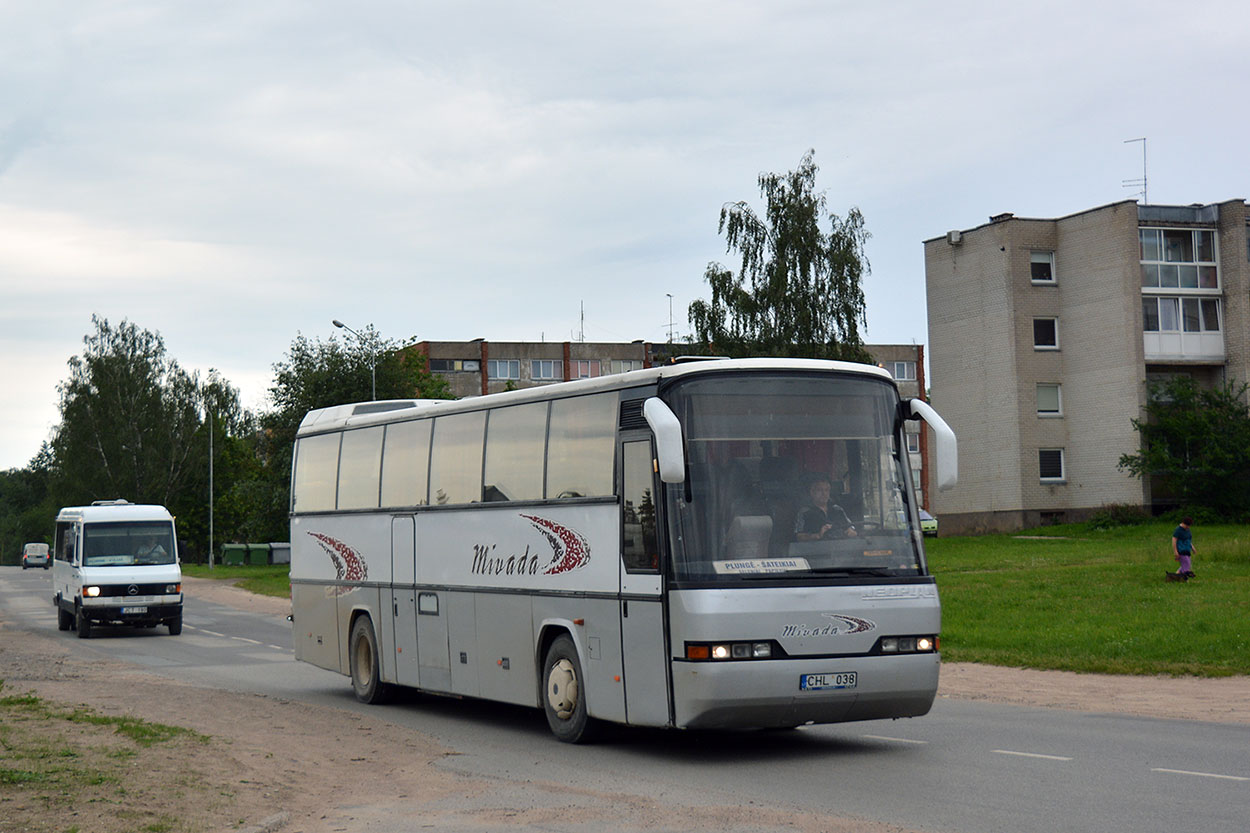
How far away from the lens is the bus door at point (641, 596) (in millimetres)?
11484

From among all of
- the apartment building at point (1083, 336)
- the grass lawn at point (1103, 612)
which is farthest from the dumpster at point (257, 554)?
the grass lawn at point (1103, 612)

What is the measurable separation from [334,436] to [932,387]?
5115 centimetres

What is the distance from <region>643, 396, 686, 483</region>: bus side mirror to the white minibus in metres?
21.6

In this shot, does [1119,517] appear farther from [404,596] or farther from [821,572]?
[821,572]

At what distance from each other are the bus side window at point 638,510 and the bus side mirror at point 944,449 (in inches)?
88.5

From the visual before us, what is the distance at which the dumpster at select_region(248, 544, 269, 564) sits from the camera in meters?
81.6

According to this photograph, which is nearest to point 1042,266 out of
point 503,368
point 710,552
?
point 503,368

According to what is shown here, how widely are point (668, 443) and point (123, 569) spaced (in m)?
22.9

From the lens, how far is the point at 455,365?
108438 millimetres

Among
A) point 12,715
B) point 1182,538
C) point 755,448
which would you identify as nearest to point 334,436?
point 12,715

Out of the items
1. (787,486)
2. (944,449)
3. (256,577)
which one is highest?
(944,449)

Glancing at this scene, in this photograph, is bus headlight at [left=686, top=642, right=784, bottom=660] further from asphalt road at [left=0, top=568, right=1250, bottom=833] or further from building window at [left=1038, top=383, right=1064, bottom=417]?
building window at [left=1038, top=383, right=1064, bottom=417]

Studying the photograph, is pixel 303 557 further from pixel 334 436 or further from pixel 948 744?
pixel 948 744

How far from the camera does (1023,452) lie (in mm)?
61531
